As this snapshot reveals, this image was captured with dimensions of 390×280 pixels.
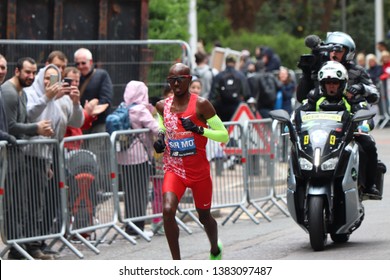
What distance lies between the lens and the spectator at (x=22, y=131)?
41.6 feet

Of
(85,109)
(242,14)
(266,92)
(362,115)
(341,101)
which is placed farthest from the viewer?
(242,14)

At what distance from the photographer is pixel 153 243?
47.3ft

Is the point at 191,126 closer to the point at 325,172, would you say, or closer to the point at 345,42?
the point at 325,172

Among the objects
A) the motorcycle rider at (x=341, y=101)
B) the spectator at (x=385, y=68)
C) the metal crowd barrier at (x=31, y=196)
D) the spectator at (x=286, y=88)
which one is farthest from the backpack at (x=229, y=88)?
the metal crowd barrier at (x=31, y=196)

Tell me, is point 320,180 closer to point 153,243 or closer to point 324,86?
point 324,86

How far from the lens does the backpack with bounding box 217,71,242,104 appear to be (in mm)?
23109

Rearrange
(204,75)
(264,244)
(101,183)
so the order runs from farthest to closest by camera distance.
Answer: (204,75), (101,183), (264,244)

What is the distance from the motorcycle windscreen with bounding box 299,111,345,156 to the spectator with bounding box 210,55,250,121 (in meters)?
10.4

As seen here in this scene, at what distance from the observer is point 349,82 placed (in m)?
13.4

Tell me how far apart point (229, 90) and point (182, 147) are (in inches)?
463

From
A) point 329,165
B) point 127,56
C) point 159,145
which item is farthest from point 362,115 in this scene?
point 127,56

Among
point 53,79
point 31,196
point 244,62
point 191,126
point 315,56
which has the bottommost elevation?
point 31,196

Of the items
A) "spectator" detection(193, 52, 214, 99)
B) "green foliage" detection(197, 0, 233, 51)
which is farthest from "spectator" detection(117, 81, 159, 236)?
"green foliage" detection(197, 0, 233, 51)

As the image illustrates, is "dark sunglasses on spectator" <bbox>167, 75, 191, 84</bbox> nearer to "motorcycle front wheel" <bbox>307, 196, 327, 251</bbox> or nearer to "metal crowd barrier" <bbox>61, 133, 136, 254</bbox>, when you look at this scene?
"motorcycle front wheel" <bbox>307, 196, 327, 251</bbox>
